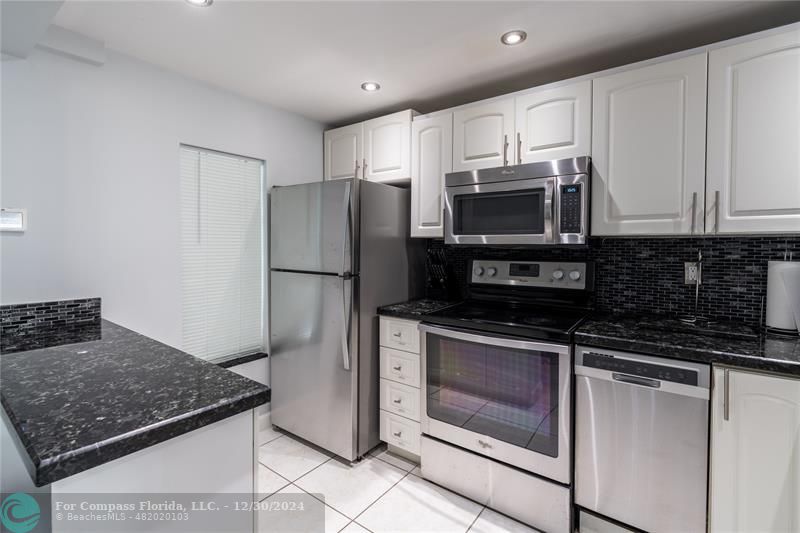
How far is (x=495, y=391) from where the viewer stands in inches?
74.6

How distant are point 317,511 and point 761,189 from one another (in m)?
2.51

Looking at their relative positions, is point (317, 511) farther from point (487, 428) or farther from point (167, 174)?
point (167, 174)

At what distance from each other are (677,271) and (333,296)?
74.8 inches

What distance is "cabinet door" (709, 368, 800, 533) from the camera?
131 centimetres

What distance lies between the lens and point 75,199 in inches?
72.9

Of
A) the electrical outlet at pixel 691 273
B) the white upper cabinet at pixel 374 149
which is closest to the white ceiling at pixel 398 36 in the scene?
the white upper cabinet at pixel 374 149

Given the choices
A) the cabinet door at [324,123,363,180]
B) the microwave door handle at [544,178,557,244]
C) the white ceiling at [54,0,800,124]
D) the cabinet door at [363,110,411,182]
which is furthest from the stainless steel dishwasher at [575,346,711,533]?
the cabinet door at [324,123,363,180]

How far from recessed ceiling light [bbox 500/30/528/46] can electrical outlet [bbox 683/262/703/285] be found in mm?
1418

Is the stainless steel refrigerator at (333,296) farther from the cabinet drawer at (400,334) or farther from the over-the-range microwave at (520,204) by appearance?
the over-the-range microwave at (520,204)

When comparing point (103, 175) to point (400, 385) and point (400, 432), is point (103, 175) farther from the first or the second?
point (400, 432)

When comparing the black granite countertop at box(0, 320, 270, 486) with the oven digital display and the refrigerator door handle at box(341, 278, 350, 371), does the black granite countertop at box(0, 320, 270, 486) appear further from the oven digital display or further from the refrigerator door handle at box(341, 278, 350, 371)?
the oven digital display

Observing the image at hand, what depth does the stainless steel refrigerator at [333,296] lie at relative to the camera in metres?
2.24

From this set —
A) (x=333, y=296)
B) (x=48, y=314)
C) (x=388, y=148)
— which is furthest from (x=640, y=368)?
(x=48, y=314)

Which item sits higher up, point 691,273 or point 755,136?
point 755,136
